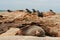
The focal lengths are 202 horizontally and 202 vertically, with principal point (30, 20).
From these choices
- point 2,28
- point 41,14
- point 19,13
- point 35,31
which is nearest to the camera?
point 35,31

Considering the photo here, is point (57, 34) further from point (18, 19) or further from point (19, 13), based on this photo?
point (19, 13)

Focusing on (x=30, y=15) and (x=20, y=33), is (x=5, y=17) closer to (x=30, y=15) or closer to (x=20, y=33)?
(x=30, y=15)

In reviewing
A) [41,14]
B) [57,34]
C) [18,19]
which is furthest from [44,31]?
[41,14]

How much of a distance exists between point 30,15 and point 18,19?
1.38m

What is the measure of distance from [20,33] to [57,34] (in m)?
2.03

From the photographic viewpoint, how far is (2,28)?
13.9 metres

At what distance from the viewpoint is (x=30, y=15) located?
56.5 feet

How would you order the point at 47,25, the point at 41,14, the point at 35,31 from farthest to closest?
the point at 41,14 → the point at 47,25 → the point at 35,31

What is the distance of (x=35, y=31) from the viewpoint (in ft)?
34.6

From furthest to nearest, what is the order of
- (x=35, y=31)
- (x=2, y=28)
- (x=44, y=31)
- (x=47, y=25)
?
(x=2, y=28) → (x=47, y=25) → (x=44, y=31) → (x=35, y=31)

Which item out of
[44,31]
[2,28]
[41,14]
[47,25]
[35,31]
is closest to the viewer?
[35,31]

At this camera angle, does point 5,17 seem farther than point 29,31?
Yes

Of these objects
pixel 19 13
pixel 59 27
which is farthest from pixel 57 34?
pixel 19 13

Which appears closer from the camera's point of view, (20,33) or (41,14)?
(20,33)
